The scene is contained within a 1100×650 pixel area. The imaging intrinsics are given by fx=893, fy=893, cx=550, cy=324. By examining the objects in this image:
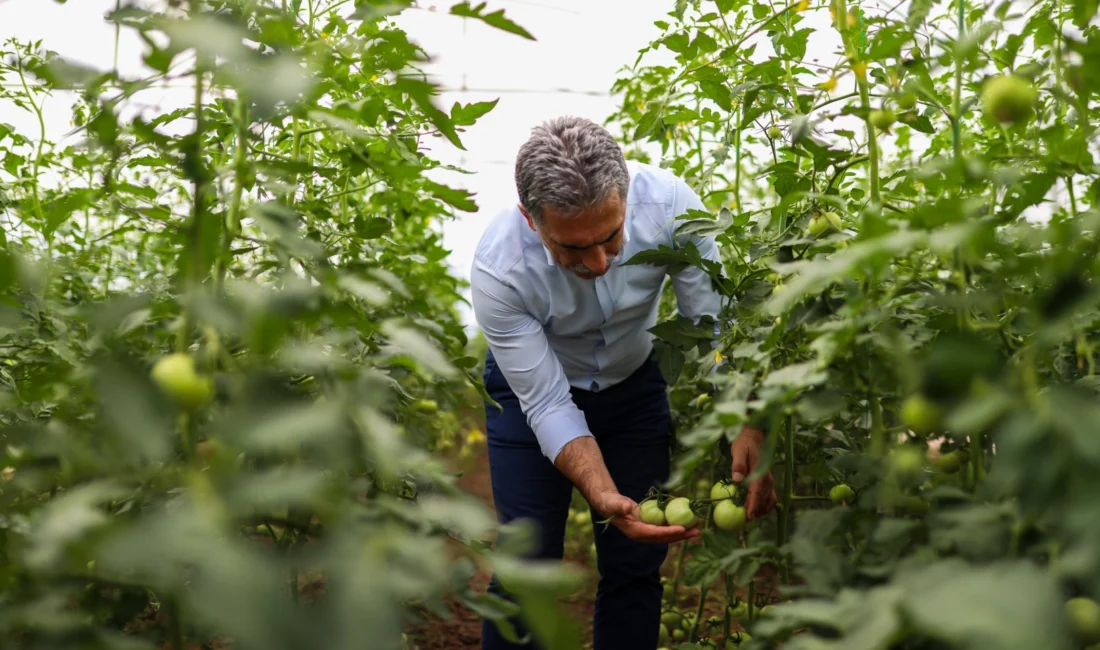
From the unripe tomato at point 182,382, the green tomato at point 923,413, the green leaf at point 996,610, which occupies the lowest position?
the green leaf at point 996,610

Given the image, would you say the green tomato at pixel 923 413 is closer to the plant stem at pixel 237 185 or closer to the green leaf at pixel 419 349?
the green leaf at pixel 419 349

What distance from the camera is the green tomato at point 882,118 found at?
3.89ft

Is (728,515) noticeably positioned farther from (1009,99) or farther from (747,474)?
(1009,99)

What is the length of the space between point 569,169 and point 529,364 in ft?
1.56

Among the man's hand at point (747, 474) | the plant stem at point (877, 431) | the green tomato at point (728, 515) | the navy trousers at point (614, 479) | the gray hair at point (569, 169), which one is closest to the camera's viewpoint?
the plant stem at point (877, 431)

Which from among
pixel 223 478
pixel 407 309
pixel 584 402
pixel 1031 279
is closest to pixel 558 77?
pixel 584 402

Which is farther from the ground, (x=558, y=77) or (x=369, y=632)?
(x=558, y=77)

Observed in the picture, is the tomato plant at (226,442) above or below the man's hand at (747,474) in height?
above

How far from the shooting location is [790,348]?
1325mm

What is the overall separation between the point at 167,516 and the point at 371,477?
2.73 ft

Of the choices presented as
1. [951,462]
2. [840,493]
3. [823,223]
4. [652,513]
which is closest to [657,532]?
[652,513]

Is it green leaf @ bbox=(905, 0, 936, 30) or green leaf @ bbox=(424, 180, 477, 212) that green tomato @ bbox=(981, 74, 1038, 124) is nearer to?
green leaf @ bbox=(905, 0, 936, 30)

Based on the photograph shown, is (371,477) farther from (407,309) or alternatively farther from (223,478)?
(223,478)

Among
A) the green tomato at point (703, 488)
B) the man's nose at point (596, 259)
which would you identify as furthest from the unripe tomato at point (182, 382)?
the green tomato at point (703, 488)
